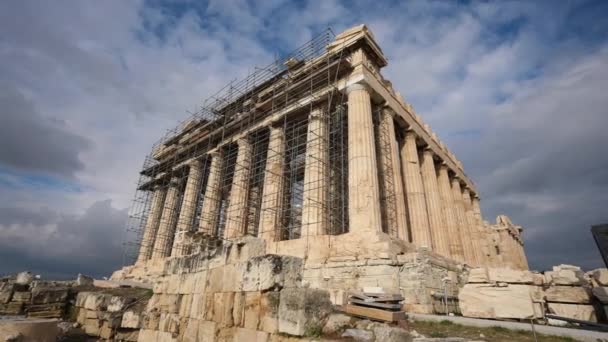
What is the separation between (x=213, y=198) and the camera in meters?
21.4

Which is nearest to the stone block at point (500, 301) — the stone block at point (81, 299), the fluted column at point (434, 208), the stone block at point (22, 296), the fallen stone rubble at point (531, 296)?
the fallen stone rubble at point (531, 296)

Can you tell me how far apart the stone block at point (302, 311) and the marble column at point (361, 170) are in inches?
306

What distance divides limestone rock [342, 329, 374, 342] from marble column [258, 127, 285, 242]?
37.7ft

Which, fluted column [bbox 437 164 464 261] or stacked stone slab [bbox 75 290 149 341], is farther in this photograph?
fluted column [bbox 437 164 464 261]

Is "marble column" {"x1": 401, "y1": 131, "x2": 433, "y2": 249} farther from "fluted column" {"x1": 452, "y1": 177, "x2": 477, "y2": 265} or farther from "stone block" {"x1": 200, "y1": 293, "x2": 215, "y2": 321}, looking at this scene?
"stone block" {"x1": 200, "y1": 293, "x2": 215, "y2": 321}

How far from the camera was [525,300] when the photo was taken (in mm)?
7547

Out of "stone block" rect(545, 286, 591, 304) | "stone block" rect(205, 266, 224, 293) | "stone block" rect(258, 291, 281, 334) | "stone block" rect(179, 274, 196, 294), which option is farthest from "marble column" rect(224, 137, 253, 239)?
"stone block" rect(545, 286, 591, 304)

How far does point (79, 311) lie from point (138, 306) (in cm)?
295

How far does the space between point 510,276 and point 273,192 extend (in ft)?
37.2

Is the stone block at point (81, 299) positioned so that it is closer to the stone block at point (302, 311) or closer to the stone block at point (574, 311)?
the stone block at point (302, 311)

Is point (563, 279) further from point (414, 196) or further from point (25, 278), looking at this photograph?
point (25, 278)

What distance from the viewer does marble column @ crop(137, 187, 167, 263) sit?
2570cm

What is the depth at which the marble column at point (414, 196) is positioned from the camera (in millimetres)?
16191

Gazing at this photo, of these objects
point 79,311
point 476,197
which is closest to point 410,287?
point 79,311
